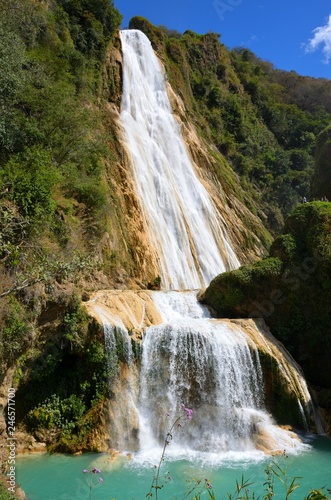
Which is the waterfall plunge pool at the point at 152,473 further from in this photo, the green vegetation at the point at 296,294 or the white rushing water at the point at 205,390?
the green vegetation at the point at 296,294

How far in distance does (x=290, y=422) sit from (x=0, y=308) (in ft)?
31.1

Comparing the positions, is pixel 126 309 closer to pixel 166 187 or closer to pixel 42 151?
pixel 42 151

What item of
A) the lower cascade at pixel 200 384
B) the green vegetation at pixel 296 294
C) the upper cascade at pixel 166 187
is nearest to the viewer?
the lower cascade at pixel 200 384

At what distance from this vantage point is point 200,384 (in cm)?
1245

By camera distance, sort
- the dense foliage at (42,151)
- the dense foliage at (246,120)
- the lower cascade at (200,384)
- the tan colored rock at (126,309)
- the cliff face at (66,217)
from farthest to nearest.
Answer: the dense foliage at (246,120), the tan colored rock at (126,309), the dense foliage at (42,151), the lower cascade at (200,384), the cliff face at (66,217)

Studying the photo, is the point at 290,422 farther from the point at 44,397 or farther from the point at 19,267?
the point at 19,267

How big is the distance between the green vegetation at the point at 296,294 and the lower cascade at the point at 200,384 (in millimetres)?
1635

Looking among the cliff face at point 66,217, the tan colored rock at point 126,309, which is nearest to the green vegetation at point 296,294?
the cliff face at point 66,217

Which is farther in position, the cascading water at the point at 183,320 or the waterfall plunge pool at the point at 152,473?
the cascading water at the point at 183,320

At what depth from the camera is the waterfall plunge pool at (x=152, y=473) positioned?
8672mm

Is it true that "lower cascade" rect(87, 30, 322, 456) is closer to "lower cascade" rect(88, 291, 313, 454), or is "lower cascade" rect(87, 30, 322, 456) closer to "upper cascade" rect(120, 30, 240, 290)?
"lower cascade" rect(88, 291, 313, 454)

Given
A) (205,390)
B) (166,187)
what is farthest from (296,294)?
(166,187)

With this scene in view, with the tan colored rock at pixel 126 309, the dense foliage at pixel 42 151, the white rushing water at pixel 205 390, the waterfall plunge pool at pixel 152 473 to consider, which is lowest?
the waterfall plunge pool at pixel 152 473

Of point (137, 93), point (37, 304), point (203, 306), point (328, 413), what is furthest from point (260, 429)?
point (137, 93)
